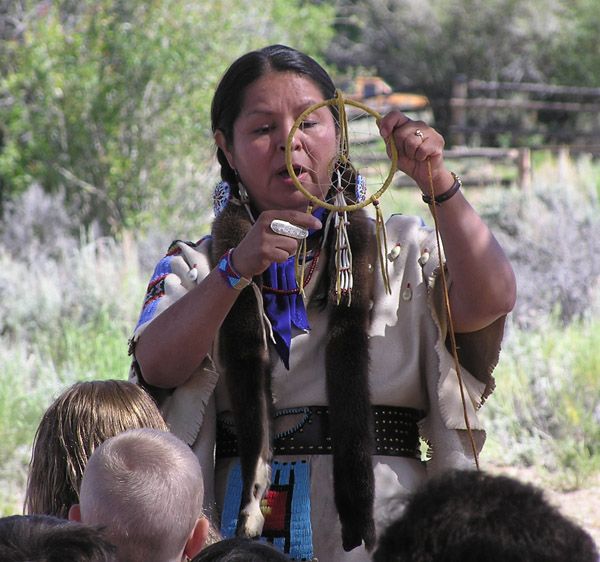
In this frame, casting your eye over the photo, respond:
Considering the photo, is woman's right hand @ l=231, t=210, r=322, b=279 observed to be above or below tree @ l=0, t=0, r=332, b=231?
below

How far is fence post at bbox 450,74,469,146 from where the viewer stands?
748 inches

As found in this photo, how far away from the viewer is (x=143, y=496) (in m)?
1.87

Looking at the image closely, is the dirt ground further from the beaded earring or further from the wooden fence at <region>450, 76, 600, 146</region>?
the wooden fence at <region>450, 76, 600, 146</region>

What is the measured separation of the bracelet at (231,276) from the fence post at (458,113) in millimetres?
16972

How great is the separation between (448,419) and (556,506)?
33.9 inches

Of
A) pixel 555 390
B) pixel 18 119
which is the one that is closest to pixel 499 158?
pixel 18 119

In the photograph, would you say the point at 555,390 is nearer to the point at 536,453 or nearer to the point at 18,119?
the point at 536,453

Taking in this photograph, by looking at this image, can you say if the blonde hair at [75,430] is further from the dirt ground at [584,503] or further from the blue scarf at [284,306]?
the dirt ground at [584,503]

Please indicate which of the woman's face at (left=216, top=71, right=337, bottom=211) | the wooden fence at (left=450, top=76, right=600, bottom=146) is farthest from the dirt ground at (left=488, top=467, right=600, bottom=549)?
the wooden fence at (left=450, top=76, right=600, bottom=146)

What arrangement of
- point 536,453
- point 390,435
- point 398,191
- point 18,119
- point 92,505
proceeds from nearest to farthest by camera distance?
point 92,505
point 390,435
point 536,453
point 18,119
point 398,191

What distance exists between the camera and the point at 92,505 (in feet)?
6.20

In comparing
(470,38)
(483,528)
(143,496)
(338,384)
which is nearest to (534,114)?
(470,38)

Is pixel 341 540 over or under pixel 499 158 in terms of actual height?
under

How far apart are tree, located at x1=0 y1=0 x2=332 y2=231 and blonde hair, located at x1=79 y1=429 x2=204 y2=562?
27.4 ft
